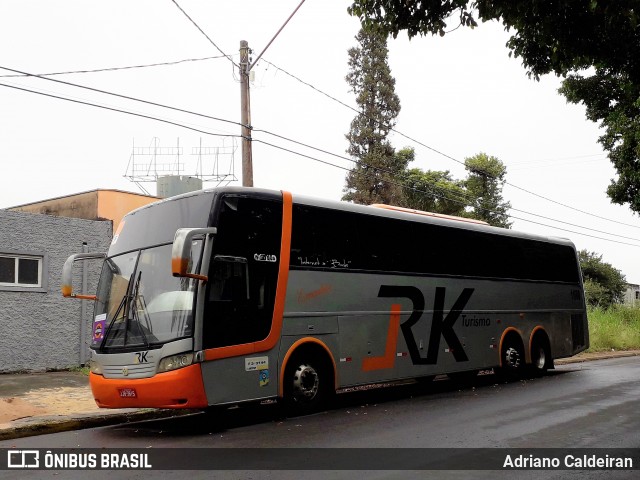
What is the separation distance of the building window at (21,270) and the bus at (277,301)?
5665mm

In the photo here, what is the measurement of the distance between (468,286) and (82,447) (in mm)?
8620

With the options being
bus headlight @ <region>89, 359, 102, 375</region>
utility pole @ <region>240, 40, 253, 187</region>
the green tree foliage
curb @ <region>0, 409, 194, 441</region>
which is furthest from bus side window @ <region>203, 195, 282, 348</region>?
Answer: the green tree foliage

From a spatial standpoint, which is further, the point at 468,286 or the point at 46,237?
the point at 46,237

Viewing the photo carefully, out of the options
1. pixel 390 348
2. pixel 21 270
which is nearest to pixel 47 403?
pixel 21 270

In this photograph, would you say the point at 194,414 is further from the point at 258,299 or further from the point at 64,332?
the point at 64,332

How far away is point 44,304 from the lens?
16.1 meters

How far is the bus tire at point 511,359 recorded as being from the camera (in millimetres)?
15367

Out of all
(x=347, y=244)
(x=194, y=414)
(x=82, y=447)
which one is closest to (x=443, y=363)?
(x=347, y=244)

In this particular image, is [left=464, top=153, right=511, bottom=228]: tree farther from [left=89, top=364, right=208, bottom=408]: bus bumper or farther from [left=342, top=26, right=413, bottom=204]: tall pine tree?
[left=89, top=364, right=208, bottom=408]: bus bumper

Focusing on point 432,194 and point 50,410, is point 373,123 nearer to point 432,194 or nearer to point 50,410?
point 432,194

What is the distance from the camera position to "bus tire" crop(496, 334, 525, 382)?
15.4 metres

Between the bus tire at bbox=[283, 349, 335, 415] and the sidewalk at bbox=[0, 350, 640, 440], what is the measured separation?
2201mm

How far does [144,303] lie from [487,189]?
47866mm

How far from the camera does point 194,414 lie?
36.9 feet
